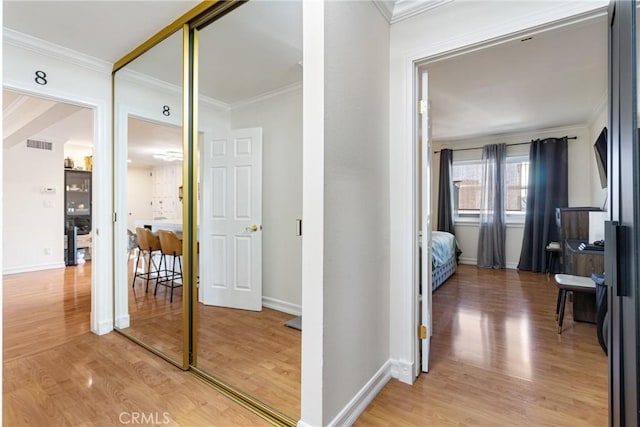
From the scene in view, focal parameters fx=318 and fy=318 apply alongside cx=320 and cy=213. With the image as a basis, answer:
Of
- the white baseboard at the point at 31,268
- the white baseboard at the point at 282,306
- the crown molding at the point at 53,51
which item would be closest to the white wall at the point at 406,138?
the white baseboard at the point at 282,306

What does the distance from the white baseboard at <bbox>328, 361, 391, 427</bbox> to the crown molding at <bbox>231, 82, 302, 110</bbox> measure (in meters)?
2.76

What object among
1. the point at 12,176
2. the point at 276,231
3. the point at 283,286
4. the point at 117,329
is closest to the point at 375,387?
the point at 283,286

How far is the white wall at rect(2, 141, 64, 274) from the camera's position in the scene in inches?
210

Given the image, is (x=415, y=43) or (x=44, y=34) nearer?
(x=415, y=43)

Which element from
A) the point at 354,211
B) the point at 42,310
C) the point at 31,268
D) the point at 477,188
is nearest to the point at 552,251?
the point at 477,188

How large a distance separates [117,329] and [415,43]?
3445 millimetres

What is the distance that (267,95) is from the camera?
3.62m

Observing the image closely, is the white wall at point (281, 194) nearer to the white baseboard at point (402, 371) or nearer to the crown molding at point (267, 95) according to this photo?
the crown molding at point (267, 95)

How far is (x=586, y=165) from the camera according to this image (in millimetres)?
5148

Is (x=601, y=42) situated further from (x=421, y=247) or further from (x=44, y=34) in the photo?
(x=44, y=34)

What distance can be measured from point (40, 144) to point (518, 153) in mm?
8632

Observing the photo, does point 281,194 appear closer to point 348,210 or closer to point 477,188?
point 348,210

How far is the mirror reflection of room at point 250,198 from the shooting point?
3055 mm

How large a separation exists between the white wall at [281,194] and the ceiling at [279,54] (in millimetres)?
246
